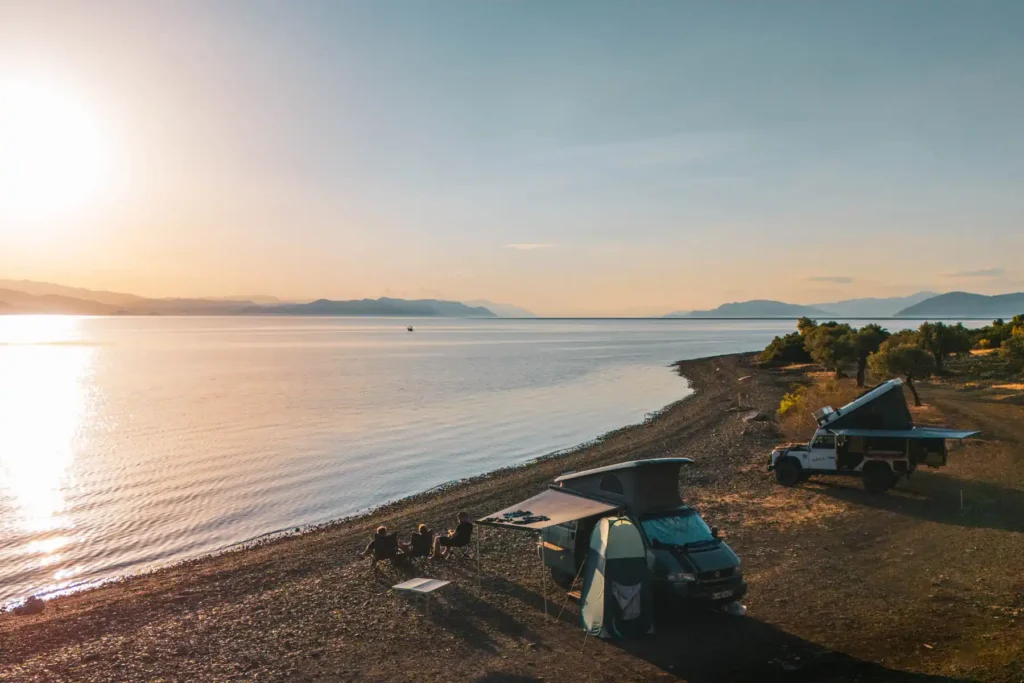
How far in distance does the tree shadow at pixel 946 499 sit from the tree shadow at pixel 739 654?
33.0 feet

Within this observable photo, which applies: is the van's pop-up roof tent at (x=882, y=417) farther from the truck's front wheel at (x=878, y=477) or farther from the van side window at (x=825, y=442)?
the truck's front wheel at (x=878, y=477)

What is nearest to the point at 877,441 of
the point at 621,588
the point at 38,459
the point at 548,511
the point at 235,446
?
the point at 548,511

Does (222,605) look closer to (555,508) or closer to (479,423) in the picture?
(555,508)

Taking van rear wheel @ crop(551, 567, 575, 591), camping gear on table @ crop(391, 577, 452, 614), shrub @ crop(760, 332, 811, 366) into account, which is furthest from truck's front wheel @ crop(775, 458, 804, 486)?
shrub @ crop(760, 332, 811, 366)

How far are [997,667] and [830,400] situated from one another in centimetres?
2997

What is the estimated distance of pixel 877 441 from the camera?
22312mm

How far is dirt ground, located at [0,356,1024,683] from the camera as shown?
38.4ft

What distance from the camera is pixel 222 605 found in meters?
17.0

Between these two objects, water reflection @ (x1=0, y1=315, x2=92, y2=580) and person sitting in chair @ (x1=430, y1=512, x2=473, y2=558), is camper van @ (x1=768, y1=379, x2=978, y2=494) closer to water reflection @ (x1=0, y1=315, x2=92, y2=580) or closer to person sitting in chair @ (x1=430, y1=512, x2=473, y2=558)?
person sitting in chair @ (x1=430, y1=512, x2=473, y2=558)

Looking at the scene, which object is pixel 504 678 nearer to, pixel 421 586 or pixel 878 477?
pixel 421 586

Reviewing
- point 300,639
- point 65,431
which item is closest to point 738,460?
point 300,639

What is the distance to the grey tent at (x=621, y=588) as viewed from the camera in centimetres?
1262

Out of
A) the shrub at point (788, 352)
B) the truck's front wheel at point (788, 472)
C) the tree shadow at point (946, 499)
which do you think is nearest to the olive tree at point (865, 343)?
the shrub at point (788, 352)

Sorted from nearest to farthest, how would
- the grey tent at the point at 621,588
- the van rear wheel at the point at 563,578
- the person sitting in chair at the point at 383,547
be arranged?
1. the grey tent at the point at 621,588
2. the van rear wheel at the point at 563,578
3. the person sitting in chair at the point at 383,547
